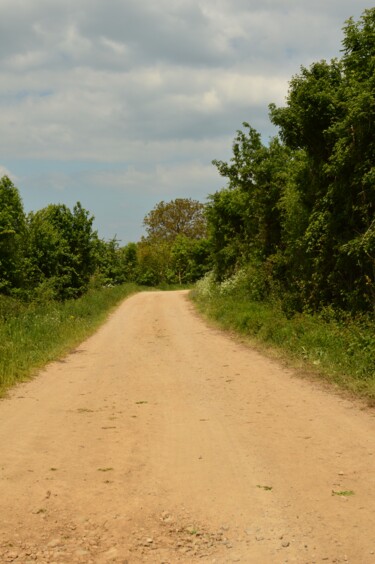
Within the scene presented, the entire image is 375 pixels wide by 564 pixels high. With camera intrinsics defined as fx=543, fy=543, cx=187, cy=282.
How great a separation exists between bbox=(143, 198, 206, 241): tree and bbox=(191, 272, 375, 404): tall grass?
61.1 m

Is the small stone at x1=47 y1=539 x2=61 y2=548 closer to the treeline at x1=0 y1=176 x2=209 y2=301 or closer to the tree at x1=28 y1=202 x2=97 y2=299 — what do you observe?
the treeline at x1=0 y1=176 x2=209 y2=301

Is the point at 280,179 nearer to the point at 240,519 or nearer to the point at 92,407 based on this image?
the point at 92,407

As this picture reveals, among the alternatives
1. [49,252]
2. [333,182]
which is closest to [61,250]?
[49,252]

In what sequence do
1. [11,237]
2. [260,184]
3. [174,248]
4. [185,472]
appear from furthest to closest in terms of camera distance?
[174,248] → [11,237] → [260,184] → [185,472]

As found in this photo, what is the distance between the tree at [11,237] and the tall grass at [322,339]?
10.6 metres

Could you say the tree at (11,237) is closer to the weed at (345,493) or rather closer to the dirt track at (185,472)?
the dirt track at (185,472)

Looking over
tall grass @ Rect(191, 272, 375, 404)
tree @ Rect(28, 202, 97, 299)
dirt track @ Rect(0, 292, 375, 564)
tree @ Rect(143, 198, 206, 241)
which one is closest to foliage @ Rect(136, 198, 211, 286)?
tree @ Rect(143, 198, 206, 241)

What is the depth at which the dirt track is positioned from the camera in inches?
159

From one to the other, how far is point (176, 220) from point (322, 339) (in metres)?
69.8

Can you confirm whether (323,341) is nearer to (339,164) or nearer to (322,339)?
(322,339)

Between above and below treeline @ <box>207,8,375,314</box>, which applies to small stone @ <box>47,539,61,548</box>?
below

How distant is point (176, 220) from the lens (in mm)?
80750

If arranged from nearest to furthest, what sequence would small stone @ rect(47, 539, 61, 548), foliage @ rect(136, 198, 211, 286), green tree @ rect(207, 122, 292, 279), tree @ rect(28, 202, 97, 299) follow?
small stone @ rect(47, 539, 61, 548) → green tree @ rect(207, 122, 292, 279) → tree @ rect(28, 202, 97, 299) → foliage @ rect(136, 198, 211, 286)

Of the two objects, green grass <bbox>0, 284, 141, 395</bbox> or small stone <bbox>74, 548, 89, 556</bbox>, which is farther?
green grass <bbox>0, 284, 141, 395</bbox>
